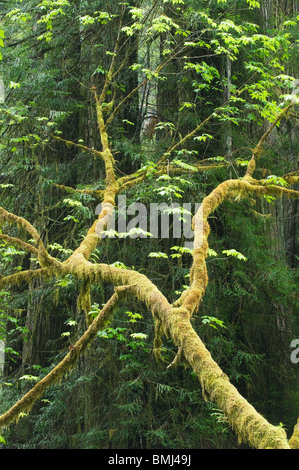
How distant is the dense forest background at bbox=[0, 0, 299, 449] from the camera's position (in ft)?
22.4

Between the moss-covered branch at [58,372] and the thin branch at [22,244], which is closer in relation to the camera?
the moss-covered branch at [58,372]

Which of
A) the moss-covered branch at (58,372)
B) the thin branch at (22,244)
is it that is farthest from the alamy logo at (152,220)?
the moss-covered branch at (58,372)

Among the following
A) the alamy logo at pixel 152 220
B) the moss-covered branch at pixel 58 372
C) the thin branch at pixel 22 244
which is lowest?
the moss-covered branch at pixel 58 372

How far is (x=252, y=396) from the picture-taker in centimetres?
768

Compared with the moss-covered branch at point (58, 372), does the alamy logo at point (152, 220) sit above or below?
above

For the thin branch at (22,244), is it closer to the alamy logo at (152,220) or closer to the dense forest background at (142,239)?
the dense forest background at (142,239)

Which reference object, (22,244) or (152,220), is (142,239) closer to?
(152,220)

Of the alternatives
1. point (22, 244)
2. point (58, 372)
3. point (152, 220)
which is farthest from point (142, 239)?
point (58, 372)

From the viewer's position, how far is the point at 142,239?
7.80 metres

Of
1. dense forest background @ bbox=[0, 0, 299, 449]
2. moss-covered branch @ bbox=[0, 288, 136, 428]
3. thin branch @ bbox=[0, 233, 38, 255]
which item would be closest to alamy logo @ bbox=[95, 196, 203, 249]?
dense forest background @ bbox=[0, 0, 299, 449]

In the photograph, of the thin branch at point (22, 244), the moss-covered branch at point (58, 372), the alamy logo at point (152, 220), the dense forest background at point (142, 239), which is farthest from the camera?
the alamy logo at point (152, 220)

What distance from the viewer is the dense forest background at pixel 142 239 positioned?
682 cm

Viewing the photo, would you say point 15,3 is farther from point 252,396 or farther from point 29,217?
point 252,396

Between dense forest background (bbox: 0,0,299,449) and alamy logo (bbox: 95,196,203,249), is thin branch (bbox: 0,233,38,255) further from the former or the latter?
alamy logo (bbox: 95,196,203,249)
